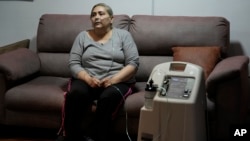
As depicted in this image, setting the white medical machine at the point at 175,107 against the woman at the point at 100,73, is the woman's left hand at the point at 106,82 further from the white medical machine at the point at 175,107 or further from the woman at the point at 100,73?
the white medical machine at the point at 175,107

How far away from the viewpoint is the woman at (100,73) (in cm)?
231

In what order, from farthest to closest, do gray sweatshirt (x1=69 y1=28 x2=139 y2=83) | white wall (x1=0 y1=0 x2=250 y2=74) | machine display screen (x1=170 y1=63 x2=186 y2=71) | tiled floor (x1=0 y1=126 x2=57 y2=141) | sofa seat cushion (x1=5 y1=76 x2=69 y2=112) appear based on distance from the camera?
white wall (x1=0 y1=0 x2=250 y2=74) → tiled floor (x1=0 y1=126 x2=57 y2=141) → gray sweatshirt (x1=69 y1=28 x2=139 y2=83) → sofa seat cushion (x1=5 y1=76 x2=69 y2=112) → machine display screen (x1=170 y1=63 x2=186 y2=71)

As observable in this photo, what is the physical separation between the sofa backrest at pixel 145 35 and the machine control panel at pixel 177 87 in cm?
87

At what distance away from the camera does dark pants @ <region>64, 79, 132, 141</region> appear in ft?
7.51

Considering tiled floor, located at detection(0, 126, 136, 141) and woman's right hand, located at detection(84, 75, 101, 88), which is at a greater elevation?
woman's right hand, located at detection(84, 75, 101, 88)

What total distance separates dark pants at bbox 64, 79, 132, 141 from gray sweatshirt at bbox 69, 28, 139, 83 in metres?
0.20

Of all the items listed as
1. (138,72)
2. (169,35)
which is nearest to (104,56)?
(138,72)

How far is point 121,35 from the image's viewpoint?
2672 millimetres

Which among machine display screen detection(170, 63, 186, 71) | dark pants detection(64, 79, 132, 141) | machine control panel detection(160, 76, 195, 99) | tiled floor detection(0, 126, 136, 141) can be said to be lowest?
tiled floor detection(0, 126, 136, 141)

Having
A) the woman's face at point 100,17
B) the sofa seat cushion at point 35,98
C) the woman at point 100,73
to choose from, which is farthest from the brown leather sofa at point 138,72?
the woman's face at point 100,17

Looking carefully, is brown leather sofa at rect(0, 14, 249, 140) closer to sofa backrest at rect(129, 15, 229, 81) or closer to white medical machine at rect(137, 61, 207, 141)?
sofa backrest at rect(129, 15, 229, 81)

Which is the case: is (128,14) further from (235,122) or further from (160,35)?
(235,122)

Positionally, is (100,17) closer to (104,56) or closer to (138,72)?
(104,56)

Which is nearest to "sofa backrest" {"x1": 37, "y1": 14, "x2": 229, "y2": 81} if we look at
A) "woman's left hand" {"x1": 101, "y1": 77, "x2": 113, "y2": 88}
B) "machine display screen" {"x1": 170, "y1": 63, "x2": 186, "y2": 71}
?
"woman's left hand" {"x1": 101, "y1": 77, "x2": 113, "y2": 88}
